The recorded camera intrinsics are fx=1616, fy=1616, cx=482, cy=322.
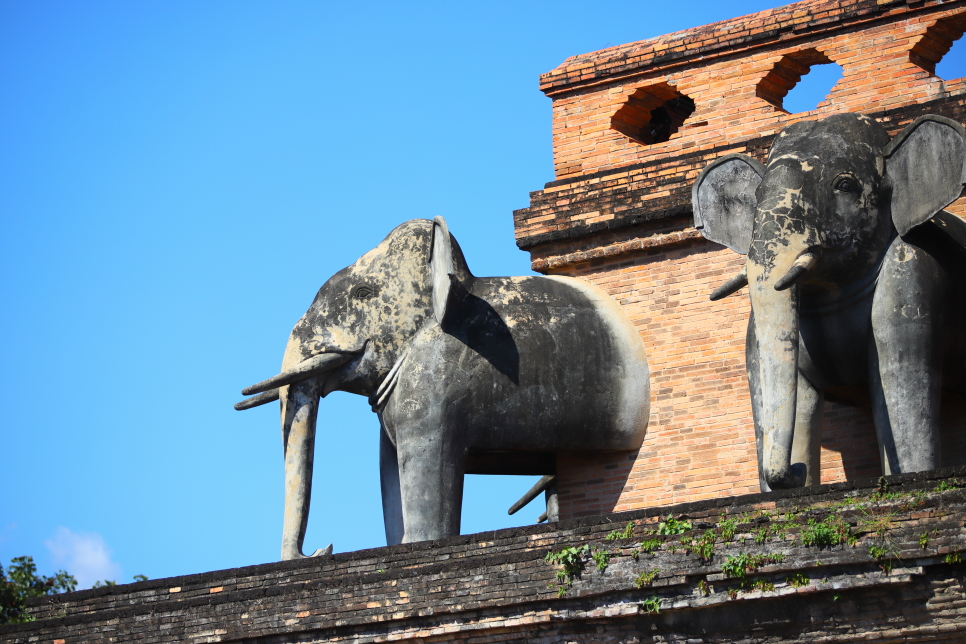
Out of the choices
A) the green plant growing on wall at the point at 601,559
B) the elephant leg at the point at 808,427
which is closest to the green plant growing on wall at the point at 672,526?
the green plant growing on wall at the point at 601,559

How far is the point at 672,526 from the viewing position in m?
9.51

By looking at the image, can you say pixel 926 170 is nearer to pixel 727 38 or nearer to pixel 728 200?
pixel 728 200

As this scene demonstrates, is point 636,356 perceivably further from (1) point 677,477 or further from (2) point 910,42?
(2) point 910,42

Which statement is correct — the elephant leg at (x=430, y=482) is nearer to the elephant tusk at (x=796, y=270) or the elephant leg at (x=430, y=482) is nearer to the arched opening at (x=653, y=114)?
the elephant tusk at (x=796, y=270)

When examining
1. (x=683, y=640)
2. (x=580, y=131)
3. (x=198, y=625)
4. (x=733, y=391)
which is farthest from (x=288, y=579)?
(x=580, y=131)

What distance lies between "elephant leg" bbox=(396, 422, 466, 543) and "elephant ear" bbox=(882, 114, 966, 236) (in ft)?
12.3

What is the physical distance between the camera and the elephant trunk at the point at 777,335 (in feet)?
33.8

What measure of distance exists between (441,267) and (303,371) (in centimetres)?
138

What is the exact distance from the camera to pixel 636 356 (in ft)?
42.9

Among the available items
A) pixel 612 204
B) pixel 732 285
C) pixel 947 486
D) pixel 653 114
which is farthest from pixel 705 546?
Result: pixel 653 114

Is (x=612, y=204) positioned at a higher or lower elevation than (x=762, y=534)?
higher

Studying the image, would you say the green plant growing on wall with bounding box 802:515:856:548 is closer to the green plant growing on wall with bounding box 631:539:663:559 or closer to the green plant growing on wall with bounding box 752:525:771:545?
the green plant growing on wall with bounding box 752:525:771:545

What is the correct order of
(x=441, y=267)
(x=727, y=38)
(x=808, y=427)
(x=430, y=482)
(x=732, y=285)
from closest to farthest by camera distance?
1. (x=732, y=285)
2. (x=808, y=427)
3. (x=430, y=482)
4. (x=441, y=267)
5. (x=727, y=38)

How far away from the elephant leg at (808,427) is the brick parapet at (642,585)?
1768 millimetres
